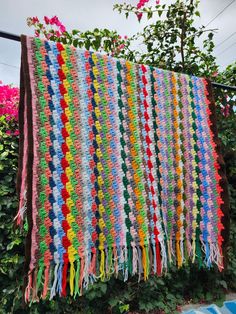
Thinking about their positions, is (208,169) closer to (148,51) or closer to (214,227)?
(214,227)

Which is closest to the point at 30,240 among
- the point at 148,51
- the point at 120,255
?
the point at 120,255

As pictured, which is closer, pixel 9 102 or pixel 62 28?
pixel 62 28

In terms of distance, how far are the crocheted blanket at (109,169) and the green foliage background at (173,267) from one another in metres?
0.54

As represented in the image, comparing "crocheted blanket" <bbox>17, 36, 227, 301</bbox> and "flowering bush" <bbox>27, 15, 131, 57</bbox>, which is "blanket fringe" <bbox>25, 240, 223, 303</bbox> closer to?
"crocheted blanket" <bbox>17, 36, 227, 301</bbox>

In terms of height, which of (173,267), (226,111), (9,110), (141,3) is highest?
(141,3)

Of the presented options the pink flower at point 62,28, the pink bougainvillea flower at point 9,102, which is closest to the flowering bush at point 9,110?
the pink bougainvillea flower at point 9,102

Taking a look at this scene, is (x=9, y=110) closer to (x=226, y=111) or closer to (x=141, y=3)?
(x=141, y=3)

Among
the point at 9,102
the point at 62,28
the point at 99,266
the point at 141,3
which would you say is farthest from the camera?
the point at 141,3

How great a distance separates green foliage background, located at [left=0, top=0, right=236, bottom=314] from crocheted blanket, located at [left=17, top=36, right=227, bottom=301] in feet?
1.76

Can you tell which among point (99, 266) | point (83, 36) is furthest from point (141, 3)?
point (99, 266)

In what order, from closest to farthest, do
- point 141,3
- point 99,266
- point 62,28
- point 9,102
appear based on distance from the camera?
point 99,266 → point 62,28 → point 9,102 → point 141,3

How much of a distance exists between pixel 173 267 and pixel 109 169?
44.8 inches

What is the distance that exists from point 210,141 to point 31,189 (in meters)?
0.83

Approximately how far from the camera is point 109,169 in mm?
1122
